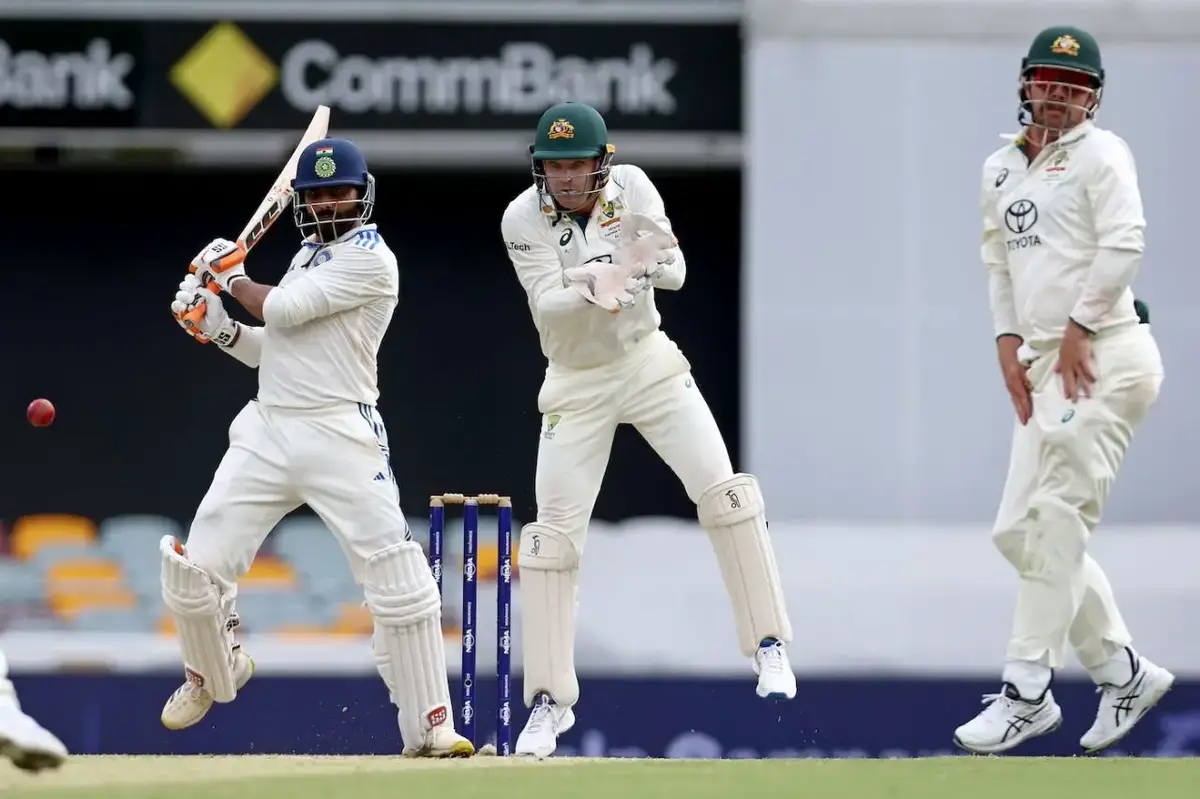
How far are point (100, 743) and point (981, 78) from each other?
3.96 m

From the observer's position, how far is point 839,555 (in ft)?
24.5

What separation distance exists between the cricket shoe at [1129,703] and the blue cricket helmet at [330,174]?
6.72ft

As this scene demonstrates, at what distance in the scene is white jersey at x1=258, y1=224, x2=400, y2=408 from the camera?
16.1 ft

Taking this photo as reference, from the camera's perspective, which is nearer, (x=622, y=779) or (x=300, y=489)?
(x=622, y=779)

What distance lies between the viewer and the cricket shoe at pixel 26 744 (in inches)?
147

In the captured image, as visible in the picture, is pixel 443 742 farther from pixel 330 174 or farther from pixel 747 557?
pixel 330 174

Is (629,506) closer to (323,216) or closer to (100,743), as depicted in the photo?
(100,743)

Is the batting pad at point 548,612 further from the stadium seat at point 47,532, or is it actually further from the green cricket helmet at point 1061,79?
the stadium seat at point 47,532

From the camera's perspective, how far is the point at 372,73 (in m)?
8.16

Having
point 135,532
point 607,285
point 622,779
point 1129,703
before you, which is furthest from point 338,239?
point 135,532

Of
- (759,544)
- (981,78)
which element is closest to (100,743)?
(759,544)

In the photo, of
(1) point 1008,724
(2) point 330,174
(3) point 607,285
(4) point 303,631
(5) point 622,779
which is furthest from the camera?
(4) point 303,631

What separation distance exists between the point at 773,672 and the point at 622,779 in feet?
2.55

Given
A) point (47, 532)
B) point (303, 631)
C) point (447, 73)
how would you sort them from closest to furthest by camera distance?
point (303, 631), point (447, 73), point (47, 532)
